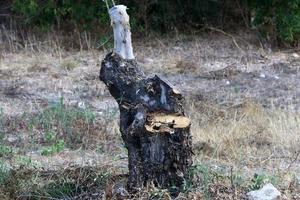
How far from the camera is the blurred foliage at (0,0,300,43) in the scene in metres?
9.86

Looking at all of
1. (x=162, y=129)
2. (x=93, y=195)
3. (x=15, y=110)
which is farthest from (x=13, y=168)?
(x=15, y=110)

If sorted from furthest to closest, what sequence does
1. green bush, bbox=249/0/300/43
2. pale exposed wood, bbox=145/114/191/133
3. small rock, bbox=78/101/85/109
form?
green bush, bbox=249/0/300/43
small rock, bbox=78/101/85/109
pale exposed wood, bbox=145/114/191/133

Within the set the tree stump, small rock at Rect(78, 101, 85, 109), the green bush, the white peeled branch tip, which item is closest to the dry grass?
small rock at Rect(78, 101, 85, 109)

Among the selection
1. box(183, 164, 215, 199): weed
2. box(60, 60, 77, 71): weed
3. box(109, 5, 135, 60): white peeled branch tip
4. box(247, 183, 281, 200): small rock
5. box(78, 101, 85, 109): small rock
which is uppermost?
box(109, 5, 135, 60): white peeled branch tip

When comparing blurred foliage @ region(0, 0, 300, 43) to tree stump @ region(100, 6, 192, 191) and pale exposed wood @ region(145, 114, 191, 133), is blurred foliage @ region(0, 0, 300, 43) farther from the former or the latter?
pale exposed wood @ region(145, 114, 191, 133)

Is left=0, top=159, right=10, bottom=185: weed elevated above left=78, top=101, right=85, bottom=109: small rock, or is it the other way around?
left=0, top=159, right=10, bottom=185: weed

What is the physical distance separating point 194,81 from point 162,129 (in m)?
4.08

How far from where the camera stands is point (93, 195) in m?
4.51

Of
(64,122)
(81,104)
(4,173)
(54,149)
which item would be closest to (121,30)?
(4,173)

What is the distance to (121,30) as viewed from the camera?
451 centimetres

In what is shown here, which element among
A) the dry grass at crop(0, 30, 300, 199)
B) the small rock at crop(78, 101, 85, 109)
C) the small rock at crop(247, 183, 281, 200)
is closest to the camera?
the small rock at crop(247, 183, 281, 200)

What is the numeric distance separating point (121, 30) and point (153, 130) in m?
0.67

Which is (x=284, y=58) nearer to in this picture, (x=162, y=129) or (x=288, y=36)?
(x=288, y=36)

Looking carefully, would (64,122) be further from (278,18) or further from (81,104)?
(278,18)
